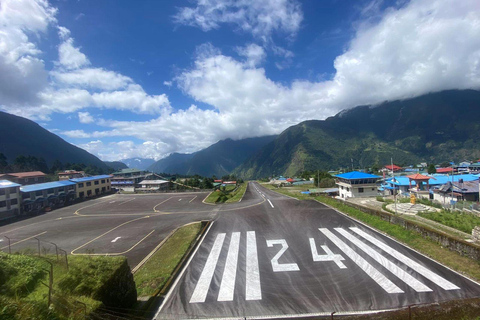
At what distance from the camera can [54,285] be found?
23.6 ft

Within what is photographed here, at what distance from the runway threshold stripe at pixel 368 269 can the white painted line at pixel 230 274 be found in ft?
21.7

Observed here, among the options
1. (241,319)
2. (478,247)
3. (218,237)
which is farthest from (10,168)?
(478,247)

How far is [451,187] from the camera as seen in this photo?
1411 inches

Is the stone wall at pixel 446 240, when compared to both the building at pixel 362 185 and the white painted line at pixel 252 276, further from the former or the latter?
the building at pixel 362 185

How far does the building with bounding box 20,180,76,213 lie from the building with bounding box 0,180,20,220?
131 cm

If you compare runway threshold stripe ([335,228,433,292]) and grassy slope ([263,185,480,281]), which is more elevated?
grassy slope ([263,185,480,281])

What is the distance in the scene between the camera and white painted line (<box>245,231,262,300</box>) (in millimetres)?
9953

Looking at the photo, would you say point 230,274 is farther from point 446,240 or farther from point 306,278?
point 446,240

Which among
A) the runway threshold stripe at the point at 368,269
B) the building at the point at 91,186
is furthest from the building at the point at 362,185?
the building at the point at 91,186

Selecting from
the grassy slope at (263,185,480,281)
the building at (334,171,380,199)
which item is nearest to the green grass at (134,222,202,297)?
the grassy slope at (263,185,480,281)

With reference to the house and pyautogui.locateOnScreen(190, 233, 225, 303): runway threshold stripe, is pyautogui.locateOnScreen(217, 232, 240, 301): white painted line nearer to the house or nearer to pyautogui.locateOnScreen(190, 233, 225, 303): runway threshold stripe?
pyautogui.locateOnScreen(190, 233, 225, 303): runway threshold stripe

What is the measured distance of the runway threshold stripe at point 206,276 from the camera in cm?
1002

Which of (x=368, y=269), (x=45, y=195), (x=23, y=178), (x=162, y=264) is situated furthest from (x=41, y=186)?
(x=368, y=269)

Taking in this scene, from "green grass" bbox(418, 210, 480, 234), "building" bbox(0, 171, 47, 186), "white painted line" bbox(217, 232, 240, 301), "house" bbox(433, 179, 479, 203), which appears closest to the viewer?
"white painted line" bbox(217, 232, 240, 301)
